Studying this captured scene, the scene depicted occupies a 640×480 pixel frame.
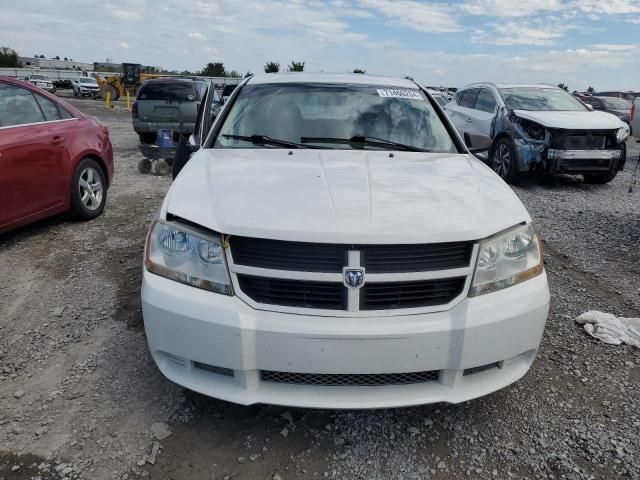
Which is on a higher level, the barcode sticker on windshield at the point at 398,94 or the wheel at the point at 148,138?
the barcode sticker on windshield at the point at 398,94

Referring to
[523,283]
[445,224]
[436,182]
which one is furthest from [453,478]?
[436,182]

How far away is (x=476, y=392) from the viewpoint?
2182 mm

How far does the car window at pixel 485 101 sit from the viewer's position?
30.6ft

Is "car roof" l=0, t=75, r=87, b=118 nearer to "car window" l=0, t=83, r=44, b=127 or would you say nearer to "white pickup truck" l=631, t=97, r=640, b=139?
"car window" l=0, t=83, r=44, b=127

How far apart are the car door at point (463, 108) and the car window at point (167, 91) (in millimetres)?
5682

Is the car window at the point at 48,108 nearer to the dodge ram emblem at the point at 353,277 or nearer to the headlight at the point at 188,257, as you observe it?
the headlight at the point at 188,257

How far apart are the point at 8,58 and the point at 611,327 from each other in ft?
235

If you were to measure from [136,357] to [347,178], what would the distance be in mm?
1625

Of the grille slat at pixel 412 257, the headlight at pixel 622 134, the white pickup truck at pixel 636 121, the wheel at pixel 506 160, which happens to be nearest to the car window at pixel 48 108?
the grille slat at pixel 412 257

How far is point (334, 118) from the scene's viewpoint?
11.2 feet

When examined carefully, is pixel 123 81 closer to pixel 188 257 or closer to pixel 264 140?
pixel 264 140

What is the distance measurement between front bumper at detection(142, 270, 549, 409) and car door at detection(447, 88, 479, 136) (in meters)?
8.35

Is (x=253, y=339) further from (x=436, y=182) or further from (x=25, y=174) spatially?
(x=25, y=174)

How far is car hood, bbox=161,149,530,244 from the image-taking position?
2.08 metres
